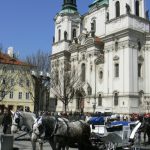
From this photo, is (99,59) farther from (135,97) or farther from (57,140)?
(57,140)

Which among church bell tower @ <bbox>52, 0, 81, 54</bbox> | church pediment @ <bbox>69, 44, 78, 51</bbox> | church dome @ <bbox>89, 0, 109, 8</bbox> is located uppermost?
church dome @ <bbox>89, 0, 109, 8</bbox>

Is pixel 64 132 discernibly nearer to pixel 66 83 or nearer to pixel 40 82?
pixel 40 82

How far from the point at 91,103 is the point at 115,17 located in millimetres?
14653

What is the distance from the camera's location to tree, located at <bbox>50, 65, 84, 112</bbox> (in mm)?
60378

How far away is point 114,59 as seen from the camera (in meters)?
55.1

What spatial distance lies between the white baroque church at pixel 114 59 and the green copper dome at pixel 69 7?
4.89 m

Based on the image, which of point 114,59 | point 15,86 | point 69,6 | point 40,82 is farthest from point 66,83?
point 40,82

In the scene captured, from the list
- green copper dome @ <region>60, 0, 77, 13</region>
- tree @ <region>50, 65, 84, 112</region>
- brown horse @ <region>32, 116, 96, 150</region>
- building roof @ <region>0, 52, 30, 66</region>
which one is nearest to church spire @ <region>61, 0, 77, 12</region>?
green copper dome @ <region>60, 0, 77, 13</region>

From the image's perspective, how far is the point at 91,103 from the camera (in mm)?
59000

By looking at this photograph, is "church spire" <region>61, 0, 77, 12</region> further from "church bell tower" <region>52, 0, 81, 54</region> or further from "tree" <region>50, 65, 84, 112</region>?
"tree" <region>50, 65, 84, 112</region>

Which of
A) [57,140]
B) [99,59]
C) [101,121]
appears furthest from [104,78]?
[57,140]

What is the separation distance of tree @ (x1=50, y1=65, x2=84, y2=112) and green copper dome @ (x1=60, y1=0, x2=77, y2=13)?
13273mm

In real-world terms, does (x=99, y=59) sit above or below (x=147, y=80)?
above

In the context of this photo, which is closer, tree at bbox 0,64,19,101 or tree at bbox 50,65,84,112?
tree at bbox 0,64,19,101
